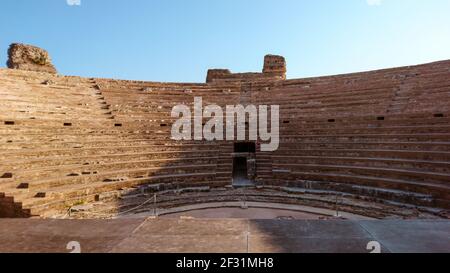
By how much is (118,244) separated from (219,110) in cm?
1352

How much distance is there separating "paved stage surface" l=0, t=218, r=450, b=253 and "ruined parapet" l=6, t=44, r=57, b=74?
733 inches

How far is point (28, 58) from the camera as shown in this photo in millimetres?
18000

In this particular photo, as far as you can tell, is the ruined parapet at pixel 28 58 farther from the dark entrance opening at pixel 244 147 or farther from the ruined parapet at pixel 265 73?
the dark entrance opening at pixel 244 147

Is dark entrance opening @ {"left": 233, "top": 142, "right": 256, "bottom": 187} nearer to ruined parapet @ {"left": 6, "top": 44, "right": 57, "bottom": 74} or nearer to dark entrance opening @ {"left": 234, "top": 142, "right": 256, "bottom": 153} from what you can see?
dark entrance opening @ {"left": 234, "top": 142, "right": 256, "bottom": 153}

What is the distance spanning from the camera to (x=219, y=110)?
51.2 feet

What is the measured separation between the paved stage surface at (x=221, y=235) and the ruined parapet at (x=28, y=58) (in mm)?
18609

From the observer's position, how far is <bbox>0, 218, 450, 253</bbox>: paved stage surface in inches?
87.0

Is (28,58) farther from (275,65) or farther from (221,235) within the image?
(221,235)

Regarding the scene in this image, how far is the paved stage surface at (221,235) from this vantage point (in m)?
2.21

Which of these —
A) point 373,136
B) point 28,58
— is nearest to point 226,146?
point 373,136

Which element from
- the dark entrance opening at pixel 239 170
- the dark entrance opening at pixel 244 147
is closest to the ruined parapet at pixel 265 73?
the dark entrance opening at pixel 239 170

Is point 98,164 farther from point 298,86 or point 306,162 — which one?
point 298,86

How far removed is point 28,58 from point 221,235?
20.3 meters
